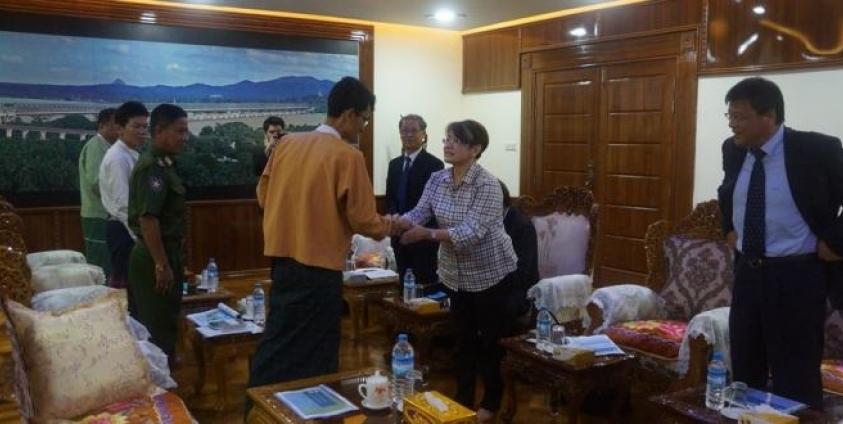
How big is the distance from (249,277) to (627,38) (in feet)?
12.4

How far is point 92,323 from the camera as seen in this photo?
2355 millimetres

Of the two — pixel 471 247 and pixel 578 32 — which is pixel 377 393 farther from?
pixel 578 32

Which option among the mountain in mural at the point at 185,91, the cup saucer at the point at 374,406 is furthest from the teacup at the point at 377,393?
the mountain in mural at the point at 185,91

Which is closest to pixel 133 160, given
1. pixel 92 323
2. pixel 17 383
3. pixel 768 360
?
pixel 92 323

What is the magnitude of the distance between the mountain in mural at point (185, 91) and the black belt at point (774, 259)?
491 centimetres

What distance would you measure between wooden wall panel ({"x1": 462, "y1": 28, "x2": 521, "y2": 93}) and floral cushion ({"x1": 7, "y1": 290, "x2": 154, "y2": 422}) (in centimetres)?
505

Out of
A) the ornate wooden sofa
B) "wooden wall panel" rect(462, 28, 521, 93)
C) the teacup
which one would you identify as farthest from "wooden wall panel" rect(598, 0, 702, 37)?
the ornate wooden sofa

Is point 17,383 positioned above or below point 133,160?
below

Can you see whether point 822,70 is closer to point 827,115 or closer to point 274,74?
point 827,115

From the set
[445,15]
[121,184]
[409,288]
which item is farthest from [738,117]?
[445,15]

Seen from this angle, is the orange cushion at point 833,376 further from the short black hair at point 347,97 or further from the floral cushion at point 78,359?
the floral cushion at point 78,359

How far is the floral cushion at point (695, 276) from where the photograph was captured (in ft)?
11.1

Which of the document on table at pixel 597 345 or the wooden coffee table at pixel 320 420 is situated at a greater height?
the wooden coffee table at pixel 320 420

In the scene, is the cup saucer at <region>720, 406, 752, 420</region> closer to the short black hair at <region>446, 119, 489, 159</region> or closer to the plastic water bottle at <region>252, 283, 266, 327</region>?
the short black hair at <region>446, 119, 489, 159</region>
